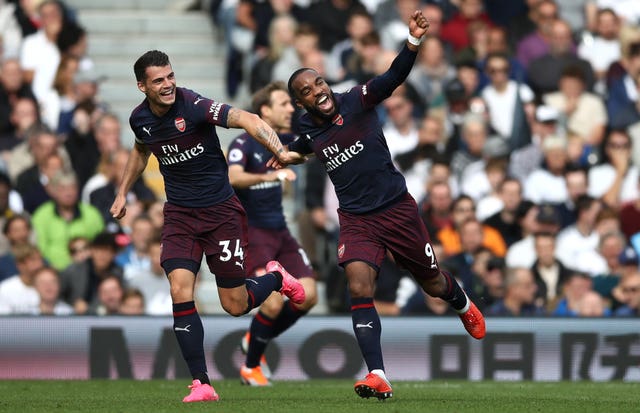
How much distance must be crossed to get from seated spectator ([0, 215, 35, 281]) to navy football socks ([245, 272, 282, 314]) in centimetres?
484

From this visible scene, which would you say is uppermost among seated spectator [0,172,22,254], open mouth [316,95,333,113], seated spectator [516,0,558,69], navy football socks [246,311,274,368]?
seated spectator [516,0,558,69]

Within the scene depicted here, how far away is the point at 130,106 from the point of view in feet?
64.7

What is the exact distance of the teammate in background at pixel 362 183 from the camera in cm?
1104

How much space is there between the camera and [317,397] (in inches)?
467

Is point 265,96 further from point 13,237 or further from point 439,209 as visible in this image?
point 13,237

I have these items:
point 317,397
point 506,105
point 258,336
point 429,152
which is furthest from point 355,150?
A: point 506,105

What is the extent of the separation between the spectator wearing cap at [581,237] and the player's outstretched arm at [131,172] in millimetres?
6647

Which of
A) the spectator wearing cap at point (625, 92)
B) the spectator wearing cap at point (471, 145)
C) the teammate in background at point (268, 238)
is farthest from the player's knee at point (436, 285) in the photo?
the spectator wearing cap at point (625, 92)

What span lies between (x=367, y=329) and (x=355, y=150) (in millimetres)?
1319

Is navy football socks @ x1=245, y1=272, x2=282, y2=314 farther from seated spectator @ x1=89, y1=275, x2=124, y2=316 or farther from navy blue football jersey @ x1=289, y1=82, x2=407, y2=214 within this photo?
seated spectator @ x1=89, y1=275, x2=124, y2=316

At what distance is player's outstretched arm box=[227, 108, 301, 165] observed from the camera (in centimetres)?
1082

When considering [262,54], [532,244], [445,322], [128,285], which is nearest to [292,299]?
[445,322]

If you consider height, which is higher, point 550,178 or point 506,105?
point 506,105

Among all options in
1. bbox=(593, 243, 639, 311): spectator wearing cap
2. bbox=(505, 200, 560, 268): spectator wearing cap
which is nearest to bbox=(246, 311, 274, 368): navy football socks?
bbox=(505, 200, 560, 268): spectator wearing cap
